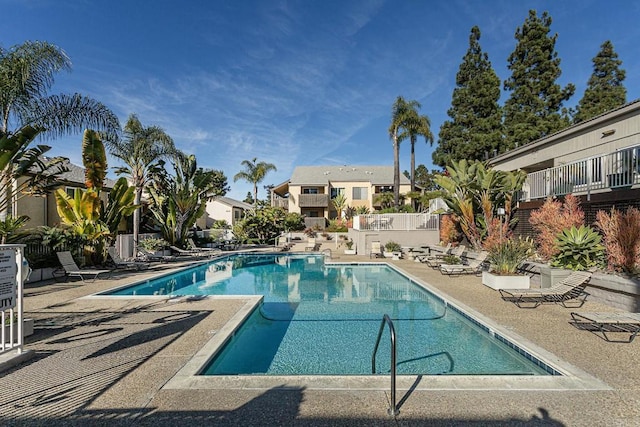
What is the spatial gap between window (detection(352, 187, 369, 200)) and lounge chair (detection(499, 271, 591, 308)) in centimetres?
3385

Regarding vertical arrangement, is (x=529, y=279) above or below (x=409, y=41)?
below

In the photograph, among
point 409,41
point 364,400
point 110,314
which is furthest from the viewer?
point 409,41

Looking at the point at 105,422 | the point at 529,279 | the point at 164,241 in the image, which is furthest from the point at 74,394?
the point at 164,241

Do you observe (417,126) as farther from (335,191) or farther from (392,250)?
(335,191)

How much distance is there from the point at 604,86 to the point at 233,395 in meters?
45.5

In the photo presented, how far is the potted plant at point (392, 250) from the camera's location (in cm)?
1933

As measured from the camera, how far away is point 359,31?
65.3 ft

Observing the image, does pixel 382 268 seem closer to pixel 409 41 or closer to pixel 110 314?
pixel 110 314

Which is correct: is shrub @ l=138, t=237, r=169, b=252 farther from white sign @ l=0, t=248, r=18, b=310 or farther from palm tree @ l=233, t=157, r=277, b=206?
palm tree @ l=233, t=157, r=277, b=206

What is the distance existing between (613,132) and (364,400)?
16290 mm

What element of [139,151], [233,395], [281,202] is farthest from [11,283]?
[281,202]

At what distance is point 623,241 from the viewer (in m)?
8.01

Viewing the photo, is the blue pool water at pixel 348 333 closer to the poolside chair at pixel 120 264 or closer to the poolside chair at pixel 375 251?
Answer: the poolside chair at pixel 120 264

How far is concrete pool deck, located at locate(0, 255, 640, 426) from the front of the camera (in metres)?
3.37
